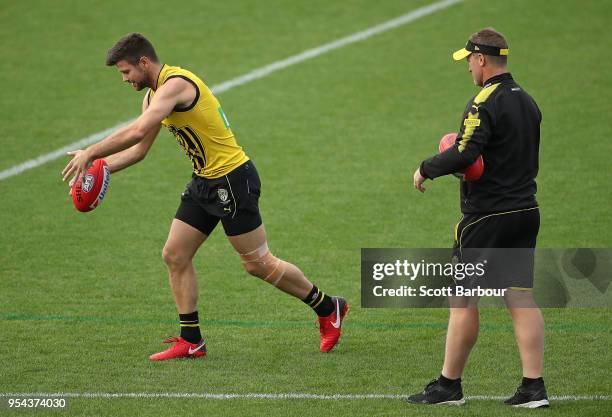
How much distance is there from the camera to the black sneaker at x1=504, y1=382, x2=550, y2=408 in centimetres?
638

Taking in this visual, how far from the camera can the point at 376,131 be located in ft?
45.8

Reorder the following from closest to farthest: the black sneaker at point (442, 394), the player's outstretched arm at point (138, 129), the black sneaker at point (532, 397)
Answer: the black sneaker at point (532, 397), the black sneaker at point (442, 394), the player's outstretched arm at point (138, 129)

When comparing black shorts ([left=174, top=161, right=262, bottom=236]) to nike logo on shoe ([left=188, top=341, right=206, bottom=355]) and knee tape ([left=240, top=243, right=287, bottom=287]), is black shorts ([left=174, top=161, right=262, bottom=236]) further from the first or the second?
nike logo on shoe ([left=188, top=341, right=206, bottom=355])

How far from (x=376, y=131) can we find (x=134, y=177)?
3.29 meters

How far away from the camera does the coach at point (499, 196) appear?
633cm

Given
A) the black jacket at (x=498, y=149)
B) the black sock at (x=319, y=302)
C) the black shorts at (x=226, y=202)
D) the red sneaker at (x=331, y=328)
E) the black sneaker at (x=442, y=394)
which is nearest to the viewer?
the black jacket at (x=498, y=149)

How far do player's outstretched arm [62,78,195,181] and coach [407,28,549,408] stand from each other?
70.5 inches

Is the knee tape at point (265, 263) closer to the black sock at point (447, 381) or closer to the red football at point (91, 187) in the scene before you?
the red football at point (91, 187)

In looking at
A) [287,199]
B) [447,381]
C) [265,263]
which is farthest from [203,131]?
[287,199]

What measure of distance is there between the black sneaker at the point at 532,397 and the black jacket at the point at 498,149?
1.08m

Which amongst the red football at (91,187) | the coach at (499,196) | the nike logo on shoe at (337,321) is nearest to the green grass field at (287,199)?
the nike logo on shoe at (337,321)

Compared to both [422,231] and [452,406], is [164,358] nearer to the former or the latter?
[452,406]

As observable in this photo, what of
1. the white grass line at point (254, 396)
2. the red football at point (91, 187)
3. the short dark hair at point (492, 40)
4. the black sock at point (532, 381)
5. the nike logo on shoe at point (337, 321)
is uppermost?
the short dark hair at point (492, 40)

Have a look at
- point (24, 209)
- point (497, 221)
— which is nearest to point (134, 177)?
point (24, 209)
